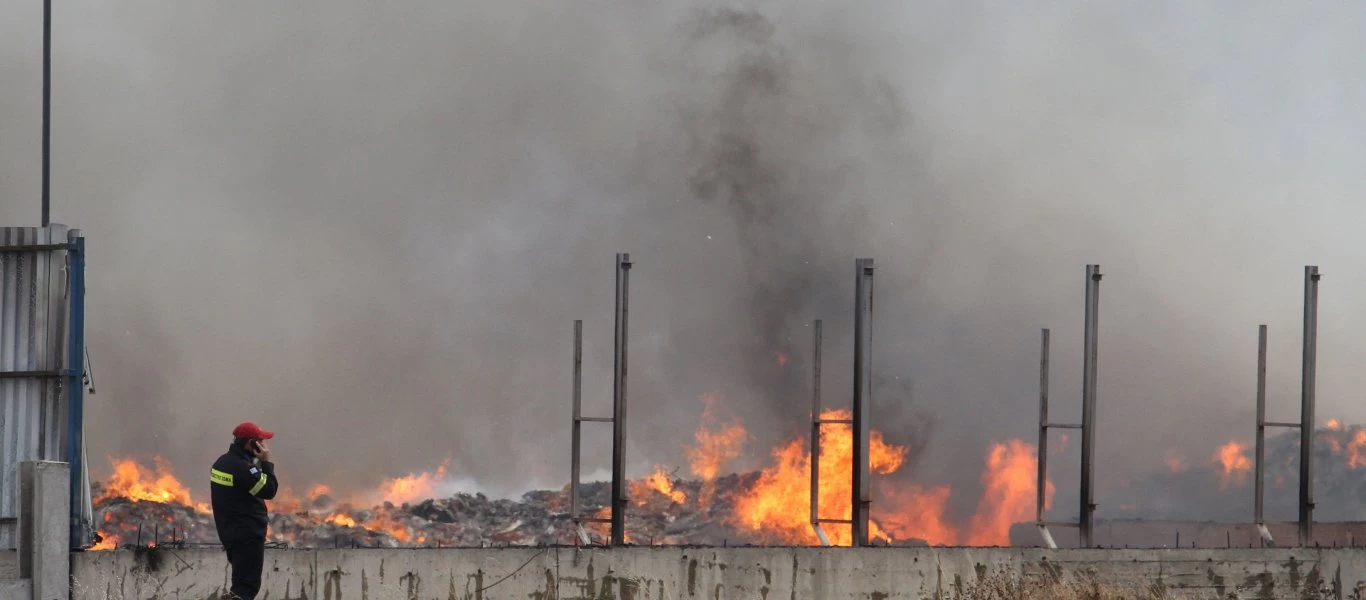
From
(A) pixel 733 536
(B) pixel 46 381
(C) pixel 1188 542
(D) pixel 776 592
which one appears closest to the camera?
(B) pixel 46 381

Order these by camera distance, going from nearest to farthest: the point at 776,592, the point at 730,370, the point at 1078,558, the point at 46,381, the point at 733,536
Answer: the point at 46,381, the point at 776,592, the point at 1078,558, the point at 733,536, the point at 730,370

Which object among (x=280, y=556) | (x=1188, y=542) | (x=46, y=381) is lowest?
(x=1188, y=542)

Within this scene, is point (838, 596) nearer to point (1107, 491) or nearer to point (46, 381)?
point (46, 381)

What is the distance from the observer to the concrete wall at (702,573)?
43.9 ft

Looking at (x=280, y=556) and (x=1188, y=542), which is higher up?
(x=280, y=556)

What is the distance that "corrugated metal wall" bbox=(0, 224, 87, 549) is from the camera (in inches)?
513

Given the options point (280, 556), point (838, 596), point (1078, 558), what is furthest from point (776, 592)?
point (280, 556)

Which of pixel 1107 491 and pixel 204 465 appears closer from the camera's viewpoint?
pixel 204 465

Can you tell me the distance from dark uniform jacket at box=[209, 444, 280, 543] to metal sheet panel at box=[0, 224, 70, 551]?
2.02m

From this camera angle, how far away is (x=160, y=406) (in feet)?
87.1

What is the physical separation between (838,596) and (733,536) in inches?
303

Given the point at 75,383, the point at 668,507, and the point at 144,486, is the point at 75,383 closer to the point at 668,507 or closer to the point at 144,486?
the point at 144,486

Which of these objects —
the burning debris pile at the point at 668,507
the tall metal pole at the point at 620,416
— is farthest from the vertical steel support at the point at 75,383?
the burning debris pile at the point at 668,507

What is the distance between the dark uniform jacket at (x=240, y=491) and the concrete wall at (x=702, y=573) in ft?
5.15
